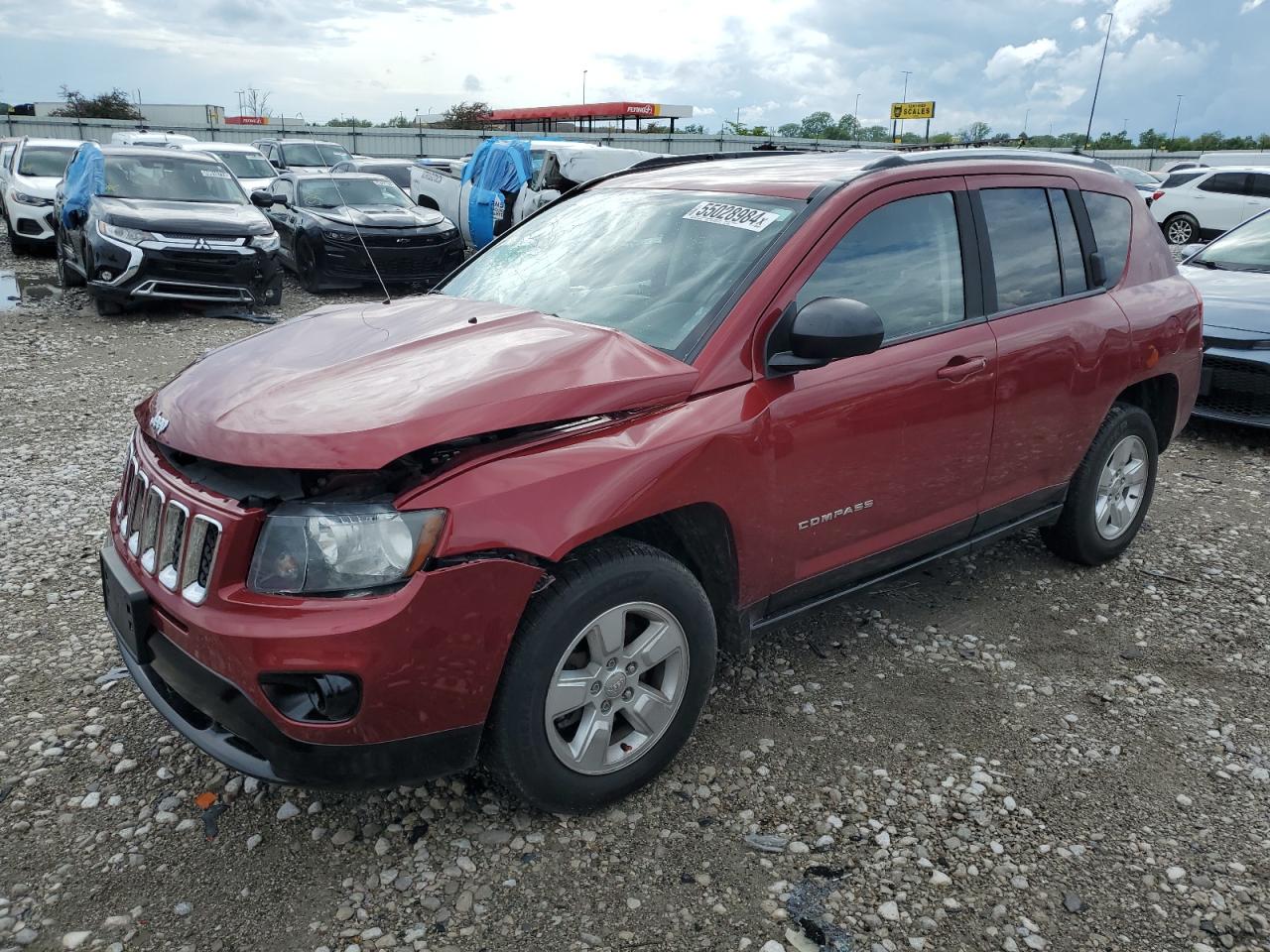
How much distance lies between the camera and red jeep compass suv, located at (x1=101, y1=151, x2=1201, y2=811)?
232 cm

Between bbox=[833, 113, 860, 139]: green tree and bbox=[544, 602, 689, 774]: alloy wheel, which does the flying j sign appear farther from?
bbox=[544, 602, 689, 774]: alloy wheel

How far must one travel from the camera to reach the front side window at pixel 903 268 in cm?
318

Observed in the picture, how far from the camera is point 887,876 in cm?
263

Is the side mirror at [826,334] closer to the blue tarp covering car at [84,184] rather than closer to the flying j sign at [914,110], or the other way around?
the blue tarp covering car at [84,184]

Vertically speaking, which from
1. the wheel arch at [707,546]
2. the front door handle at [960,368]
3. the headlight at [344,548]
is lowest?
the wheel arch at [707,546]

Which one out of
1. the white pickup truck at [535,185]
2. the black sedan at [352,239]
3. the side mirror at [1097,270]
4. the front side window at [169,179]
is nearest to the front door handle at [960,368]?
the side mirror at [1097,270]

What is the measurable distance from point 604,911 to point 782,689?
1277mm

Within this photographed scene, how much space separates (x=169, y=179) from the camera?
11039 millimetres

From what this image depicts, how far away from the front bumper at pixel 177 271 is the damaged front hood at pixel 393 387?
7.81 metres

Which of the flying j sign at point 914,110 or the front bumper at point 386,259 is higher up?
the flying j sign at point 914,110

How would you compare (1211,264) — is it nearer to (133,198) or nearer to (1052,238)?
(1052,238)

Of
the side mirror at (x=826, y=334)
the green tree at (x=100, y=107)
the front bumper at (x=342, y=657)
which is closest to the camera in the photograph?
the front bumper at (x=342, y=657)

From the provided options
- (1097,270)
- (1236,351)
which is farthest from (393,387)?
(1236,351)

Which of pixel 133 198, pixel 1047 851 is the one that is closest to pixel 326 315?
pixel 1047 851
